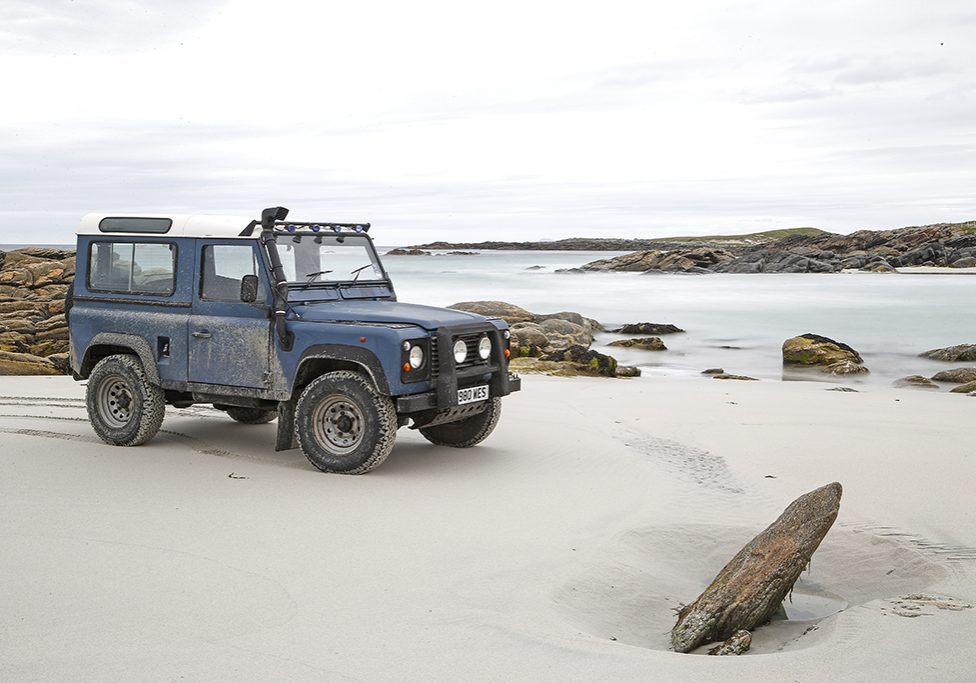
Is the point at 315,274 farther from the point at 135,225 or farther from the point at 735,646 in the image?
the point at 735,646

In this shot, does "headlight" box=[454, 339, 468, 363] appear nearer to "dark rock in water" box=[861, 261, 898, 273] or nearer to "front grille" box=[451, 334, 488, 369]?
"front grille" box=[451, 334, 488, 369]

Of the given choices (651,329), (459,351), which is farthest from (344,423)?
(651,329)

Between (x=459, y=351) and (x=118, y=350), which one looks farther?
(x=118, y=350)

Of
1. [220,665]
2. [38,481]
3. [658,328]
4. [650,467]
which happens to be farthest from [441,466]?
[658,328]

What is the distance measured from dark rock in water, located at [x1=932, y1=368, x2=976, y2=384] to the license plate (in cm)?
1241

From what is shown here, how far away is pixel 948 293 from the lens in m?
46.4

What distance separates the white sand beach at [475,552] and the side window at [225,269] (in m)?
1.49

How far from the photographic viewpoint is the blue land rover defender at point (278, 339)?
8203 millimetres

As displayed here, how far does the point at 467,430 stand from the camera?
9539mm

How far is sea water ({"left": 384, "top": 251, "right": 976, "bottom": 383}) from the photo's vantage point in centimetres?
2334

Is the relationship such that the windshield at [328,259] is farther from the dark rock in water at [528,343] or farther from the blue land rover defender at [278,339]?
the dark rock in water at [528,343]

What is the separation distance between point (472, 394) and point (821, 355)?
48.6 ft

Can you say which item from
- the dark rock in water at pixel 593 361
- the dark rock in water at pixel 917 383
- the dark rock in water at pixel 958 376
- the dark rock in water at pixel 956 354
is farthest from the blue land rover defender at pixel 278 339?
the dark rock in water at pixel 956 354

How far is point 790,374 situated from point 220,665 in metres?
17.3
